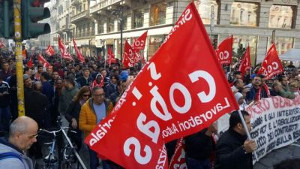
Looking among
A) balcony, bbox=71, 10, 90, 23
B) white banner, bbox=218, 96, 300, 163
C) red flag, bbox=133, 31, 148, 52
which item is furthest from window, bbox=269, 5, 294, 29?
balcony, bbox=71, 10, 90, 23

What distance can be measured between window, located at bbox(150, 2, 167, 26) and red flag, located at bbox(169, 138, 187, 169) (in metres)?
19.4

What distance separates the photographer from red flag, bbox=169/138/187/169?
441 centimetres

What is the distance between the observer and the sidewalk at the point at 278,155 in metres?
5.90

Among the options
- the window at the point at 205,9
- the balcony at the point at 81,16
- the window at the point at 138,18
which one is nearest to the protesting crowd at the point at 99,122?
the window at the point at 205,9

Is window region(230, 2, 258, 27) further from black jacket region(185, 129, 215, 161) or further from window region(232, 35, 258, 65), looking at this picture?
black jacket region(185, 129, 215, 161)

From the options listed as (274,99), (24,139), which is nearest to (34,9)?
(24,139)

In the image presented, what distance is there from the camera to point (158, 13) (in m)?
24.3

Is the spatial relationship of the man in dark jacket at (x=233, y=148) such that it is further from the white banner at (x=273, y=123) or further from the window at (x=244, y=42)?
the window at (x=244, y=42)

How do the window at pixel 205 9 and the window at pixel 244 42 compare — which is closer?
the window at pixel 205 9

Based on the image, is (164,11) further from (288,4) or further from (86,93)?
(86,93)

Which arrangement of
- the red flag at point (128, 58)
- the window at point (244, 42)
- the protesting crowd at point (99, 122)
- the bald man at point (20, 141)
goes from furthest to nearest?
the window at point (244, 42) < the red flag at point (128, 58) < the protesting crowd at point (99, 122) < the bald man at point (20, 141)

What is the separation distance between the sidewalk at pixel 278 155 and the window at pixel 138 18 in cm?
2144

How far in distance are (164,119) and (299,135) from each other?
6.05 metres

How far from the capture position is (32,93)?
5.89 metres
